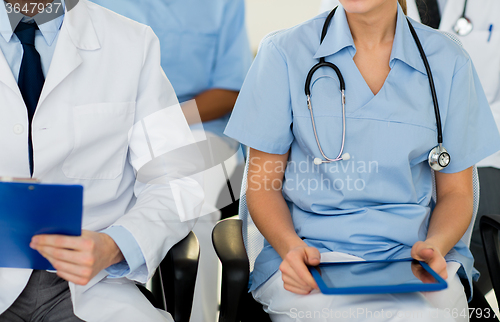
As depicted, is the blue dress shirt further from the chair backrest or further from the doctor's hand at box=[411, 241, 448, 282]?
the doctor's hand at box=[411, 241, 448, 282]

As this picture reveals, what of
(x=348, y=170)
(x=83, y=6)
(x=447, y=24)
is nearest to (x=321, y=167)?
(x=348, y=170)

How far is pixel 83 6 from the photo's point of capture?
1.00 metres

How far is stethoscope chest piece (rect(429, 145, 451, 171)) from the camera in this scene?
1003mm

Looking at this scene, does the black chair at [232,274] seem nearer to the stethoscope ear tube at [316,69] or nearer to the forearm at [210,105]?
the stethoscope ear tube at [316,69]

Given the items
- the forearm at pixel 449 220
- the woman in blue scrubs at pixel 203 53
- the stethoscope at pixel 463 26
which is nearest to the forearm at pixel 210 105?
the woman in blue scrubs at pixel 203 53

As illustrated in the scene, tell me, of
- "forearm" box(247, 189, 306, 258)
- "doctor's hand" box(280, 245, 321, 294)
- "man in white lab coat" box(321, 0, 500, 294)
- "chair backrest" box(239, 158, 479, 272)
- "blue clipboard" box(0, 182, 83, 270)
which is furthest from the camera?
"man in white lab coat" box(321, 0, 500, 294)

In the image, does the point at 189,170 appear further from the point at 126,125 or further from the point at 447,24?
the point at 447,24

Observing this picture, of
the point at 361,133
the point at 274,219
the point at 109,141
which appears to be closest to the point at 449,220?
the point at 361,133

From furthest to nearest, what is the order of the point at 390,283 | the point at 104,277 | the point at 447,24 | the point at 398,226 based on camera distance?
the point at 447,24 → the point at 398,226 → the point at 104,277 → the point at 390,283

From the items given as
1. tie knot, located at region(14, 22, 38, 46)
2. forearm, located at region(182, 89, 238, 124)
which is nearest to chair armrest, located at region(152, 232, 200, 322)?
tie knot, located at region(14, 22, 38, 46)

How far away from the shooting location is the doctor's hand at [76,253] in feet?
2.41

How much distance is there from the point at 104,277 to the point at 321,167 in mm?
485

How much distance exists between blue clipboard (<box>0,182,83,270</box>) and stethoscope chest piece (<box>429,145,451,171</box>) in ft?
2.32

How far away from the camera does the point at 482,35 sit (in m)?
1.74
